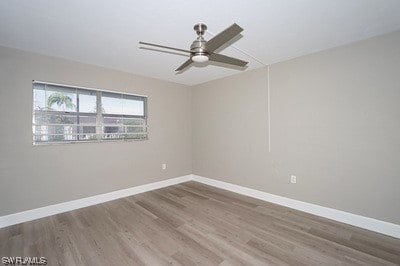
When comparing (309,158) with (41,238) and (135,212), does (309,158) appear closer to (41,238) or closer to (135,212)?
(135,212)

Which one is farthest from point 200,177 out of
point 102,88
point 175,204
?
point 102,88

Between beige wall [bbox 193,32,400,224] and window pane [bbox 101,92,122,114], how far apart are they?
220 cm

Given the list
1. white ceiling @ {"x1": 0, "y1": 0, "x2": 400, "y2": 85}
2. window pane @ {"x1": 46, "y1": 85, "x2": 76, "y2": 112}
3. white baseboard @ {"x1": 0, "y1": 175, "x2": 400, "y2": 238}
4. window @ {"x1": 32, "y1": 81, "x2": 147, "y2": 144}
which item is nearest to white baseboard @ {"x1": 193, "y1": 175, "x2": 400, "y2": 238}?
white baseboard @ {"x1": 0, "y1": 175, "x2": 400, "y2": 238}

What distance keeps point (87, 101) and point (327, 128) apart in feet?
12.9

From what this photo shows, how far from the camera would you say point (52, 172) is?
2898 millimetres

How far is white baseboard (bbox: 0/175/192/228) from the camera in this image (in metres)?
2.59

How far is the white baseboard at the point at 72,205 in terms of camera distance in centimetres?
259

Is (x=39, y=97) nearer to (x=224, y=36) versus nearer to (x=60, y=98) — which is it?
(x=60, y=98)

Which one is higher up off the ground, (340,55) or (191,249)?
(340,55)

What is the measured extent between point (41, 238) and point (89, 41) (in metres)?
2.53

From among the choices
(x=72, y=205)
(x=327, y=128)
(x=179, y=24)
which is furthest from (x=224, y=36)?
(x=72, y=205)

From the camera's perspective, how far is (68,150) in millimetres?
3057

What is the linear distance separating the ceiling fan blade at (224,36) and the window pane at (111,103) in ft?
8.30

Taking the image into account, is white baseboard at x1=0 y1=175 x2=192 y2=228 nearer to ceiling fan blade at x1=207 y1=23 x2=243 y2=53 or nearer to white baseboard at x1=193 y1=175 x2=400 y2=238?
white baseboard at x1=193 y1=175 x2=400 y2=238
